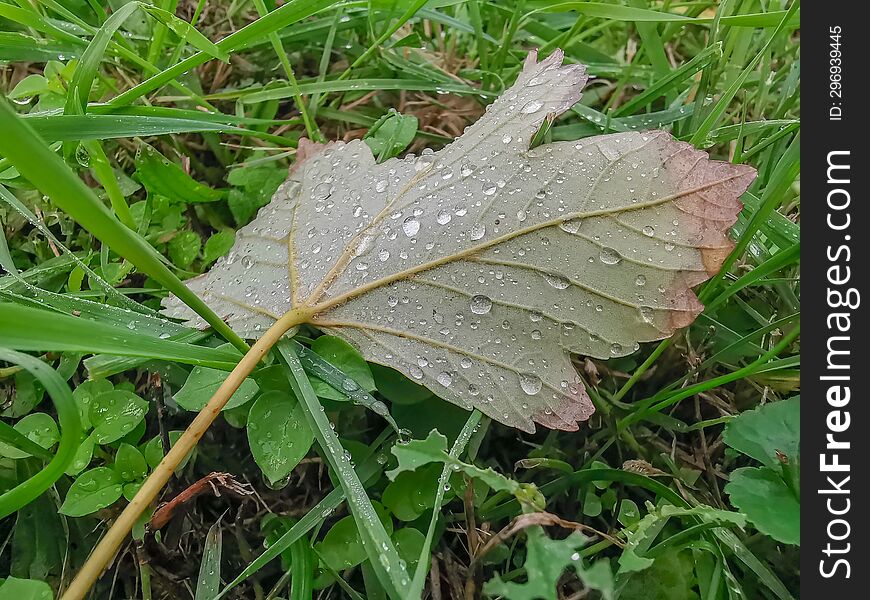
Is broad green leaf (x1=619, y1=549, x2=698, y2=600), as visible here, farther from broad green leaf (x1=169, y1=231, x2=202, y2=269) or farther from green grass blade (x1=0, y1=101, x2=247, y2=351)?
broad green leaf (x1=169, y1=231, x2=202, y2=269)

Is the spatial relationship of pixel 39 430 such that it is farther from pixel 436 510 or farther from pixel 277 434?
pixel 436 510

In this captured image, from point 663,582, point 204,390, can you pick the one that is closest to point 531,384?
point 663,582

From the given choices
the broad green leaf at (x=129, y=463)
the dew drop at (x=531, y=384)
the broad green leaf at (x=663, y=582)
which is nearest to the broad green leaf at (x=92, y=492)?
the broad green leaf at (x=129, y=463)

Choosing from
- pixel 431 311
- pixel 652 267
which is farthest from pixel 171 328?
pixel 652 267

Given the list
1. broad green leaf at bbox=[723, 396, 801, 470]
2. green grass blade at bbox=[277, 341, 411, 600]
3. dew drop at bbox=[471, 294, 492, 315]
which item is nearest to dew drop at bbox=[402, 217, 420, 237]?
dew drop at bbox=[471, 294, 492, 315]
